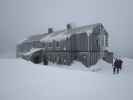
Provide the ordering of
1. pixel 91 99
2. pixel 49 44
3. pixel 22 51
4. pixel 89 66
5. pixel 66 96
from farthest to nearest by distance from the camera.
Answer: pixel 22 51 < pixel 49 44 < pixel 89 66 < pixel 66 96 < pixel 91 99

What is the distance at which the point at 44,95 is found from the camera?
740cm

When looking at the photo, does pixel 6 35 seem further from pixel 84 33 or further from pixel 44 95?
pixel 44 95

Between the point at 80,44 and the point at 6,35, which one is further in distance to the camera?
the point at 6,35

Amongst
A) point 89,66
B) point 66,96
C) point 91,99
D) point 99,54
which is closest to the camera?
point 91,99

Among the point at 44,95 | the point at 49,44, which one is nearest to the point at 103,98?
the point at 44,95

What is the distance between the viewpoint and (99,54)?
70.3 feet

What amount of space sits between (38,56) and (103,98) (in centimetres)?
2220

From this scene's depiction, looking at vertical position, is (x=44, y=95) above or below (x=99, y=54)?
below

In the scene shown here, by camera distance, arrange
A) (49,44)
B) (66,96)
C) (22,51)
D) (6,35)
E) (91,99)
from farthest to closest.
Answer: (6,35) → (22,51) → (49,44) → (66,96) → (91,99)

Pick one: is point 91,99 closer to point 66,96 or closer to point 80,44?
point 66,96

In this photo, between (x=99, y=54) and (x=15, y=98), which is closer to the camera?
(x=15, y=98)

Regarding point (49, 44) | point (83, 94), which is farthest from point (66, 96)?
point (49, 44)

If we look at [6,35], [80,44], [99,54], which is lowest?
[99,54]

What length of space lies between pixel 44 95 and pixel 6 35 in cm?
10279
